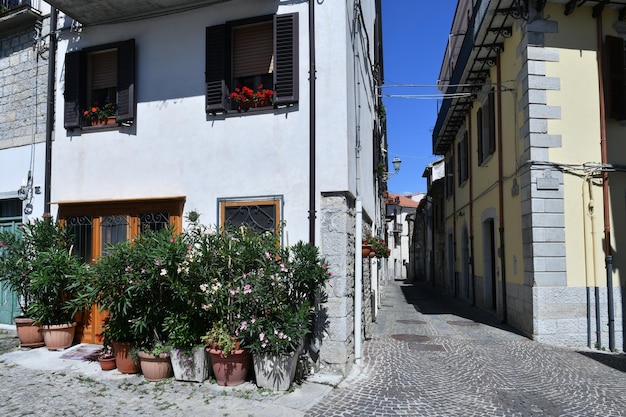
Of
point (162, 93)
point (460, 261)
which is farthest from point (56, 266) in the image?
point (460, 261)

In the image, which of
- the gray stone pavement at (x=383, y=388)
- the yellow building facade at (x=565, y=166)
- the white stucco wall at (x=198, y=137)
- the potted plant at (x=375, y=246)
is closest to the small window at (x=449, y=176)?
the yellow building facade at (x=565, y=166)

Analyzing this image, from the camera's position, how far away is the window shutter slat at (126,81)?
24.5ft

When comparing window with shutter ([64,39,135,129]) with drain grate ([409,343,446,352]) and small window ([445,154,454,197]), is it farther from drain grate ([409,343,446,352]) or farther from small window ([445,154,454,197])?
small window ([445,154,454,197])

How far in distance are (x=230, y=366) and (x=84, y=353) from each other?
2.95 metres

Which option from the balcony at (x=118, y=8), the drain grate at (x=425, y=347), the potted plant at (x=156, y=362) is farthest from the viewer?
the drain grate at (x=425, y=347)

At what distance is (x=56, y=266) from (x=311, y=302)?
409cm

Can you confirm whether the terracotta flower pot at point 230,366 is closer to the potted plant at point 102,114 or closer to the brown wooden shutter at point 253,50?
the brown wooden shutter at point 253,50

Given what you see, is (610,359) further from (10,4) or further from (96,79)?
(10,4)

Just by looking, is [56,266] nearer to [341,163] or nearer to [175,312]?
[175,312]

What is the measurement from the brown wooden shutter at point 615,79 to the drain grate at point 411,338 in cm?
561

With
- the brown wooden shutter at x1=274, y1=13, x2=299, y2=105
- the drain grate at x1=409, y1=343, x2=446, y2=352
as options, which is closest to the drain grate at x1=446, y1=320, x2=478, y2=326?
the drain grate at x1=409, y1=343, x2=446, y2=352

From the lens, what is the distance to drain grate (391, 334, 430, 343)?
348 inches

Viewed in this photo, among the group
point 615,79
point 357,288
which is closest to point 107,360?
point 357,288

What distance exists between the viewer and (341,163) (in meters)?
6.34
